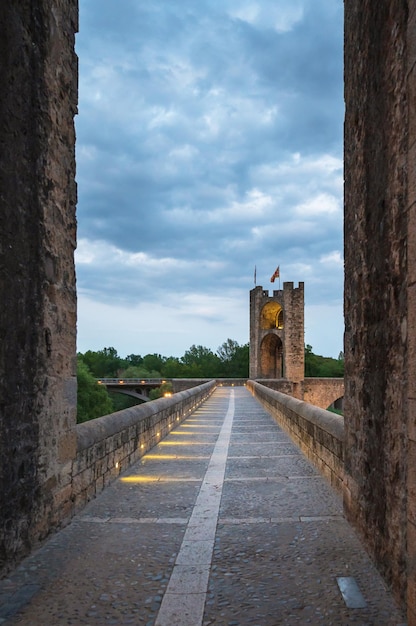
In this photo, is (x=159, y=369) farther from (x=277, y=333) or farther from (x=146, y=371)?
(x=277, y=333)

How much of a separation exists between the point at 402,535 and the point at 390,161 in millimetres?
2368

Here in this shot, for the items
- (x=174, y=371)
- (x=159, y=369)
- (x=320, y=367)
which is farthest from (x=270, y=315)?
(x=159, y=369)

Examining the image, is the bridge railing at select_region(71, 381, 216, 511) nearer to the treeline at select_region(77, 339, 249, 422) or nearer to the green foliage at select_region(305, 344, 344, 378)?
the treeline at select_region(77, 339, 249, 422)

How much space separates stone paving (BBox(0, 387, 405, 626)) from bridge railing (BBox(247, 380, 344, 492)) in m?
0.25

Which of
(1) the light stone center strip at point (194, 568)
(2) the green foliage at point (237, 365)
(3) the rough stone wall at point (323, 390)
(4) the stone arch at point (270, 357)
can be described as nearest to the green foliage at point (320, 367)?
(2) the green foliage at point (237, 365)

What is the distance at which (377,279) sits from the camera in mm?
3559

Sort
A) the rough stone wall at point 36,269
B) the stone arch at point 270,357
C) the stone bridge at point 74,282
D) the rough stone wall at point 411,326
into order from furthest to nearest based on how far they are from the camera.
Answer: the stone arch at point 270,357
the rough stone wall at point 36,269
the stone bridge at point 74,282
the rough stone wall at point 411,326

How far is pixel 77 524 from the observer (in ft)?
14.1

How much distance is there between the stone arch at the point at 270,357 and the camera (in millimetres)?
45094

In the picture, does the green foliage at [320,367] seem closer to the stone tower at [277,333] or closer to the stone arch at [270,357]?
the stone arch at [270,357]

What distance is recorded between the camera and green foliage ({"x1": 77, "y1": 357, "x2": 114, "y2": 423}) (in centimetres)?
3709

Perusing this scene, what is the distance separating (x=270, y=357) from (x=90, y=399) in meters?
18.0

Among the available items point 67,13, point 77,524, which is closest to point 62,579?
point 77,524

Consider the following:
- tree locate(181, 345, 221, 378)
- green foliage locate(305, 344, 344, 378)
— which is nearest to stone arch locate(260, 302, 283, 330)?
green foliage locate(305, 344, 344, 378)
